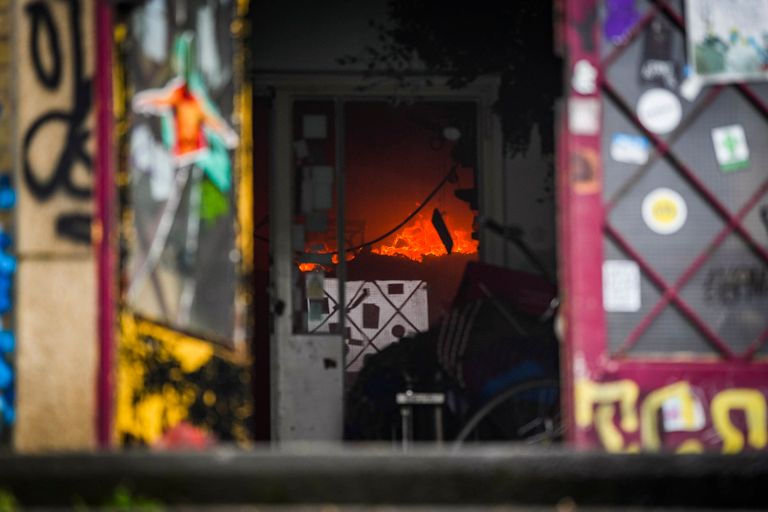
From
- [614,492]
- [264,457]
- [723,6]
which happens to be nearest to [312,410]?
[264,457]

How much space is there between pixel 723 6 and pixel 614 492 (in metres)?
2.75

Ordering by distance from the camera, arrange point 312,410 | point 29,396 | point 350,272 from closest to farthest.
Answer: point 29,396 → point 312,410 → point 350,272

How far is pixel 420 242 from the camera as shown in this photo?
1116 centimetres

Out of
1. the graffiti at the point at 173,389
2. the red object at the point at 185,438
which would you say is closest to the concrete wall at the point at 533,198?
the graffiti at the point at 173,389

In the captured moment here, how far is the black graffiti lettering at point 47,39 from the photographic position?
4688mm

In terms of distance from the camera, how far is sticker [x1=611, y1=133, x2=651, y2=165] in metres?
4.73

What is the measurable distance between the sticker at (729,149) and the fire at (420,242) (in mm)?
6099

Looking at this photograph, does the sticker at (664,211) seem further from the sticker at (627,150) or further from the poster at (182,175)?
the poster at (182,175)

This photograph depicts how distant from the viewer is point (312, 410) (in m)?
7.20

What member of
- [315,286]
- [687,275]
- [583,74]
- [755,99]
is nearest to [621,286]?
[687,275]

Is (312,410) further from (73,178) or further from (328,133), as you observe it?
(73,178)

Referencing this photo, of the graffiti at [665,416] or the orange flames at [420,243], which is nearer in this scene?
the graffiti at [665,416]

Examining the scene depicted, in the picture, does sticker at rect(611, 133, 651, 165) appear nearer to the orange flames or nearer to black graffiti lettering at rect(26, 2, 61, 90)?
black graffiti lettering at rect(26, 2, 61, 90)

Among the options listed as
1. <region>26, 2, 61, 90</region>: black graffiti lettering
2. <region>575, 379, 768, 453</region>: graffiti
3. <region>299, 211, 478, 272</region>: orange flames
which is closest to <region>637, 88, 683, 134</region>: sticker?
<region>575, 379, 768, 453</region>: graffiti
